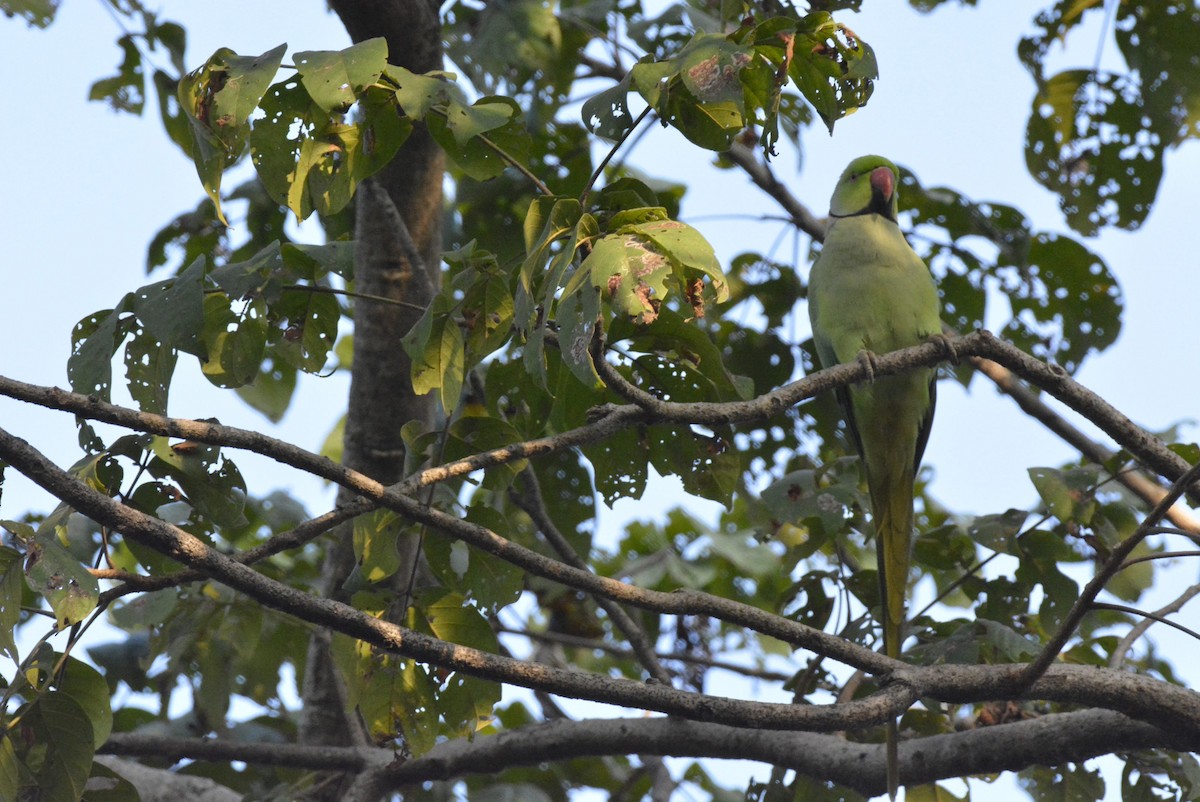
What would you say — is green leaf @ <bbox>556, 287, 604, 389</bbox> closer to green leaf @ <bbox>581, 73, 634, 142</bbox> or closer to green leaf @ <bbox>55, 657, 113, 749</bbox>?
green leaf @ <bbox>581, 73, 634, 142</bbox>

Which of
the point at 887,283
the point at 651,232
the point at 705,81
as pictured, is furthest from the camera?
the point at 887,283

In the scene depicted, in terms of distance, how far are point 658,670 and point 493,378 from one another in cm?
85

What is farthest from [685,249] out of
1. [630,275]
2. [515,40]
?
[515,40]

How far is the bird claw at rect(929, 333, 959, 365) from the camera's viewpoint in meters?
2.30

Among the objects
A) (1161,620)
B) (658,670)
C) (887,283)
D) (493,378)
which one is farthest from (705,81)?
(887,283)

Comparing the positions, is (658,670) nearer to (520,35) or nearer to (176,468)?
(176,468)

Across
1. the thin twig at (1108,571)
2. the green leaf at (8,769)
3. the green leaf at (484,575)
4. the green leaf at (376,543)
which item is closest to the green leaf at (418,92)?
the green leaf at (376,543)

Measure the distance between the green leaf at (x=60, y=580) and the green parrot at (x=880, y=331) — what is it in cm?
219

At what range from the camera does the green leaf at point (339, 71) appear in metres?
1.76

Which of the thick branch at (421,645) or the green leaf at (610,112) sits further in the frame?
the green leaf at (610,112)

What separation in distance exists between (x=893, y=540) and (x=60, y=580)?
2.24 meters

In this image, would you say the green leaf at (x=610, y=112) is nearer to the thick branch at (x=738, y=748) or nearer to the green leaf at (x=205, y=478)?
the green leaf at (x=205, y=478)

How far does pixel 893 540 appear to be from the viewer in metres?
3.14

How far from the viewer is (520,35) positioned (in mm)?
3377
